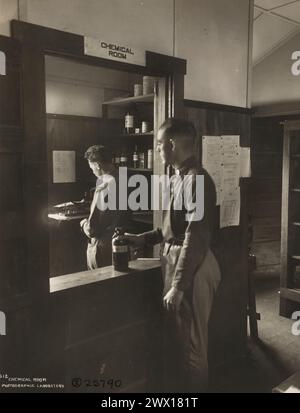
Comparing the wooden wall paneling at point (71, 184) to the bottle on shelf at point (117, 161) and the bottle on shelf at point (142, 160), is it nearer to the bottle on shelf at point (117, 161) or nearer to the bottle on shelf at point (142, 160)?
the bottle on shelf at point (117, 161)

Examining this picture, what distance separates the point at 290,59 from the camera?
16.4 feet

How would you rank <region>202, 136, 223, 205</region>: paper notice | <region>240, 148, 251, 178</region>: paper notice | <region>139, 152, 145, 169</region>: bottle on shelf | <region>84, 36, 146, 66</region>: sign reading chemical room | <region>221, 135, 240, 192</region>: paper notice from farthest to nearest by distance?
<region>139, 152, 145, 169</region>: bottle on shelf, <region>240, 148, 251, 178</region>: paper notice, <region>221, 135, 240, 192</region>: paper notice, <region>202, 136, 223, 205</region>: paper notice, <region>84, 36, 146, 66</region>: sign reading chemical room

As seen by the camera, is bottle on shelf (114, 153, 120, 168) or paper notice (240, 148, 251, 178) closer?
paper notice (240, 148, 251, 178)

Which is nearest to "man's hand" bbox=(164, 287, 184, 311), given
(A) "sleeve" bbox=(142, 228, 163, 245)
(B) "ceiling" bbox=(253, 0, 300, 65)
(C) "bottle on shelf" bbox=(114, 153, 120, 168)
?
(A) "sleeve" bbox=(142, 228, 163, 245)

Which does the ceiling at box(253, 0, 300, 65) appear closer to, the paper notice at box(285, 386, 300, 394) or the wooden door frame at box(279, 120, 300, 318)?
the wooden door frame at box(279, 120, 300, 318)

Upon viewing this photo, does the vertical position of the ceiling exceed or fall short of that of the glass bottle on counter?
it exceeds it

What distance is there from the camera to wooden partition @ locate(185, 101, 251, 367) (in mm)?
2914

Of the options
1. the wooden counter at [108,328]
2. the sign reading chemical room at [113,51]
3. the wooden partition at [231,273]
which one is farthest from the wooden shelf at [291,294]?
the sign reading chemical room at [113,51]

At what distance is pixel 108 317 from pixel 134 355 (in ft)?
1.10

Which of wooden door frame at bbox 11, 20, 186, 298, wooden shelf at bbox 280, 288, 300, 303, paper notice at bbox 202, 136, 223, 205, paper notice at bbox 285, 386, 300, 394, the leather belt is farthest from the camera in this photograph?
wooden shelf at bbox 280, 288, 300, 303

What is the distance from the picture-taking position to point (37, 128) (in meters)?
1.88

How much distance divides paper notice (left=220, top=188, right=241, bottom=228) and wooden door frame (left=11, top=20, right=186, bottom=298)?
141cm

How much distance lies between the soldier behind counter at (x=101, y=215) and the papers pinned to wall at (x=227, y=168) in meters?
0.78

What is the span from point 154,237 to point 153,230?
0.19ft
